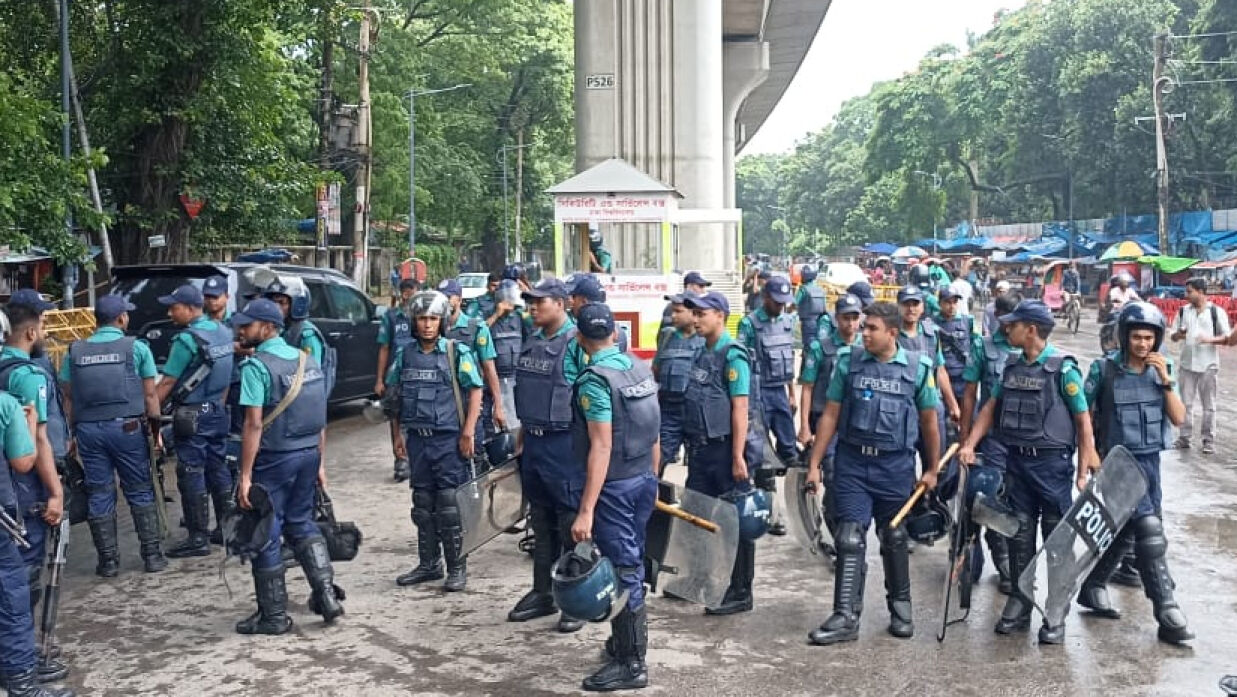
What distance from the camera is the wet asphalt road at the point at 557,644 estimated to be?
5688 millimetres

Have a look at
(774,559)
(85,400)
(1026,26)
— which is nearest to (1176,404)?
(774,559)

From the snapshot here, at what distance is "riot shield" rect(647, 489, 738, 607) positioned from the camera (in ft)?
20.2

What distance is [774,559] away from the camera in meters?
8.03

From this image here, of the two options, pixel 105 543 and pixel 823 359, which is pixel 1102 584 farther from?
pixel 105 543

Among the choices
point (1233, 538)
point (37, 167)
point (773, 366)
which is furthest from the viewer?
point (37, 167)

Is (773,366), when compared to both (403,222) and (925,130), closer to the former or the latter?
(403,222)

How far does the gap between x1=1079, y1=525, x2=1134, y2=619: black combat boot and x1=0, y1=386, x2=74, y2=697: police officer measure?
5.25 meters

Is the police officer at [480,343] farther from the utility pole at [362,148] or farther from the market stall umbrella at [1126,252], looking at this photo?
the market stall umbrella at [1126,252]

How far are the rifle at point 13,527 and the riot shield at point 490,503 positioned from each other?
2.26 meters

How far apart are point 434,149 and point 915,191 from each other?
35863 mm

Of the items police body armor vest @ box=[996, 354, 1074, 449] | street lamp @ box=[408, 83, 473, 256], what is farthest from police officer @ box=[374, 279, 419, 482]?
street lamp @ box=[408, 83, 473, 256]

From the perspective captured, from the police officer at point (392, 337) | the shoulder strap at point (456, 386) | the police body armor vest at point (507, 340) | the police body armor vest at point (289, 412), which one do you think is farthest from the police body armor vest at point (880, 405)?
the police officer at point (392, 337)

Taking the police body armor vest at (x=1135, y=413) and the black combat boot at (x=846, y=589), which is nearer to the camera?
the black combat boot at (x=846, y=589)

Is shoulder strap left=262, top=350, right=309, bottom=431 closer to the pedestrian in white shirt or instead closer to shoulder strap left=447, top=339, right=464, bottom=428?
shoulder strap left=447, top=339, right=464, bottom=428
